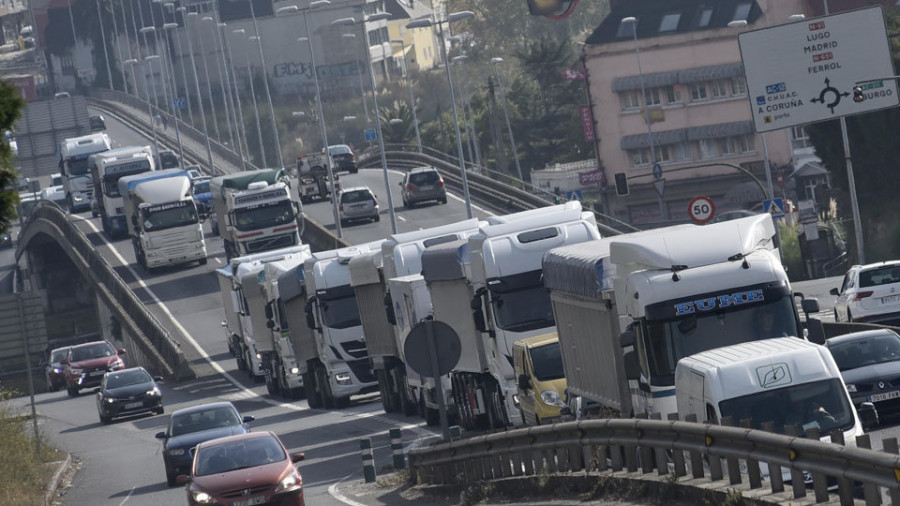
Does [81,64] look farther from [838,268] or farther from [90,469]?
[90,469]

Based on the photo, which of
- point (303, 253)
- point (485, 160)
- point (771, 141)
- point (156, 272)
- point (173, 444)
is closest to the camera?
point (173, 444)

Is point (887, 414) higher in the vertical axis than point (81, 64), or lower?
lower

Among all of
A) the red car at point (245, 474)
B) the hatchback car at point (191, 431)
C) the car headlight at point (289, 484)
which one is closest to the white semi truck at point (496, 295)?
the hatchback car at point (191, 431)

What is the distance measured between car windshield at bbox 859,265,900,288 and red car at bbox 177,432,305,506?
49.3 feet

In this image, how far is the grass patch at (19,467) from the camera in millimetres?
26531

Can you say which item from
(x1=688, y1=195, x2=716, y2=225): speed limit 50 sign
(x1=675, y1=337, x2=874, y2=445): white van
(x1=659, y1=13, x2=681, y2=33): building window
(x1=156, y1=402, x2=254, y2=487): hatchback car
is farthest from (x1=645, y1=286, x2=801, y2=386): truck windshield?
(x1=659, y1=13, x2=681, y2=33): building window

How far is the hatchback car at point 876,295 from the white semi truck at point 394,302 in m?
7.75

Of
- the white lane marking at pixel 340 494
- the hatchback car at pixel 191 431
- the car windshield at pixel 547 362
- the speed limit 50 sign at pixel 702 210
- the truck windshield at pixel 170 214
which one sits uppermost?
the truck windshield at pixel 170 214

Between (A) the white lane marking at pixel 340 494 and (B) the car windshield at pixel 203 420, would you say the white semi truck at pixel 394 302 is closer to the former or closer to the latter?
(B) the car windshield at pixel 203 420

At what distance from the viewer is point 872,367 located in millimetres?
21000

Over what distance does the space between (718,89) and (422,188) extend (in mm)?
23815

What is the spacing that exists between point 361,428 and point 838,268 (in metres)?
A: 31.6

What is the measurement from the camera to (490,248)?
Result: 24391 millimetres

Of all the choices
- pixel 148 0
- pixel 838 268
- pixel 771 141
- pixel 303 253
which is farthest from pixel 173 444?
pixel 148 0
